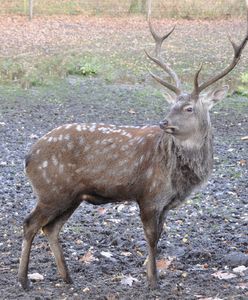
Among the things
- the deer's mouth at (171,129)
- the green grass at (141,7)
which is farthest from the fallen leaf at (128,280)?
the green grass at (141,7)

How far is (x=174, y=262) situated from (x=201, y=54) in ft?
43.9

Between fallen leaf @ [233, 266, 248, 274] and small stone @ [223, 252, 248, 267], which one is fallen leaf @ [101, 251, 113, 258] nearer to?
small stone @ [223, 252, 248, 267]

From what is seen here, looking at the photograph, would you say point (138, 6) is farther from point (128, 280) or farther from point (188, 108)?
point (128, 280)

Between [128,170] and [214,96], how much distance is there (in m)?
0.93

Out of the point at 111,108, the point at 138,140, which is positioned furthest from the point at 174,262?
the point at 111,108

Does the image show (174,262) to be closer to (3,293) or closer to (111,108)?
(3,293)

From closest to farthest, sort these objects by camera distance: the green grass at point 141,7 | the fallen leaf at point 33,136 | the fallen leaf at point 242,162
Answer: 1. the fallen leaf at point 242,162
2. the fallen leaf at point 33,136
3. the green grass at point 141,7

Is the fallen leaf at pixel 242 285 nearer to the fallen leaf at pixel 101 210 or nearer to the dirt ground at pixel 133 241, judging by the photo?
the dirt ground at pixel 133 241

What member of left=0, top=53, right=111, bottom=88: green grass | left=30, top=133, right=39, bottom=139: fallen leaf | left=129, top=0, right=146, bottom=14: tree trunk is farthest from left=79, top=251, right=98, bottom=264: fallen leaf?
left=129, top=0, right=146, bottom=14: tree trunk

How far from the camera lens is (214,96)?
5727 mm

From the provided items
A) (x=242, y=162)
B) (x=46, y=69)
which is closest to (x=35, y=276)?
(x=242, y=162)

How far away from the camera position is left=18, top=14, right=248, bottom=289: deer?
547cm

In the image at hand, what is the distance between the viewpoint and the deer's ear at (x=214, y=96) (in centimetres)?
570

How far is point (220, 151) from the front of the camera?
9.97 m
